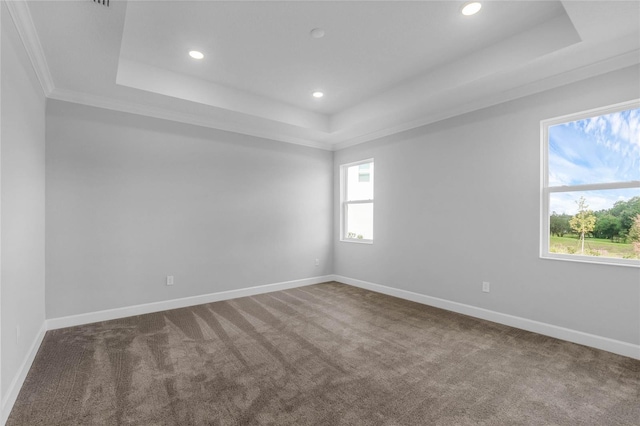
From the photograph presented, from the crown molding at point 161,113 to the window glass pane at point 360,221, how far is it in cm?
150

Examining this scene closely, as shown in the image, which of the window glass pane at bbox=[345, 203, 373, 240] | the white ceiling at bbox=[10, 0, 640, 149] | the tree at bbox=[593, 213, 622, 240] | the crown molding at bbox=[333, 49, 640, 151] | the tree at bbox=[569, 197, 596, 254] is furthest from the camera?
the window glass pane at bbox=[345, 203, 373, 240]

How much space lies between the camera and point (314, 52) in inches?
119

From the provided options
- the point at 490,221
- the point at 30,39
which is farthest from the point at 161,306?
the point at 490,221

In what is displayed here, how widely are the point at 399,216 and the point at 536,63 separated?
7.91ft

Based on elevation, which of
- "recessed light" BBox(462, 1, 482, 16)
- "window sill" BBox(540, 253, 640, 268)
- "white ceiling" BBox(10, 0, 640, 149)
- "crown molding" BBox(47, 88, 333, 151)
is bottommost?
"window sill" BBox(540, 253, 640, 268)

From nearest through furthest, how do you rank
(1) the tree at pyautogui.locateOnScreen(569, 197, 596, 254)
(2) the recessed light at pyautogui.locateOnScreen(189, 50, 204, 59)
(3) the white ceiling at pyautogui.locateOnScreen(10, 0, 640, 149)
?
1. (3) the white ceiling at pyautogui.locateOnScreen(10, 0, 640, 149)
2. (1) the tree at pyautogui.locateOnScreen(569, 197, 596, 254)
3. (2) the recessed light at pyautogui.locateOnScreen(189, 50, 204, 59)

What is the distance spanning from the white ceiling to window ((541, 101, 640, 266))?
492 mm

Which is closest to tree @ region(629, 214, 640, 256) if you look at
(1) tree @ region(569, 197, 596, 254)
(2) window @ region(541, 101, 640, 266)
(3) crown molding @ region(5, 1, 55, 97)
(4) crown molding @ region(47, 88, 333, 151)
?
(2) window @ region(541, 101, 640, 266)

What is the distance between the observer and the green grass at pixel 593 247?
267 centimetres

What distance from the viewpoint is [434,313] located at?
12.3ft

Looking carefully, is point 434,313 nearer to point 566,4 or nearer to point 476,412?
point 476,412

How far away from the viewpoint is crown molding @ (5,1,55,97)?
6.34 ft

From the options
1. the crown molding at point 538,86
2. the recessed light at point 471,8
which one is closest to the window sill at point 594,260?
the crown molding at point 538,86

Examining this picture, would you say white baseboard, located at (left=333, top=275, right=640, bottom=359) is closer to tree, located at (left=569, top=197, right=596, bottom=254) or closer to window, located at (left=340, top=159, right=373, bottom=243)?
tree, located at (left=569, top=197, right=596, bottom=254)
